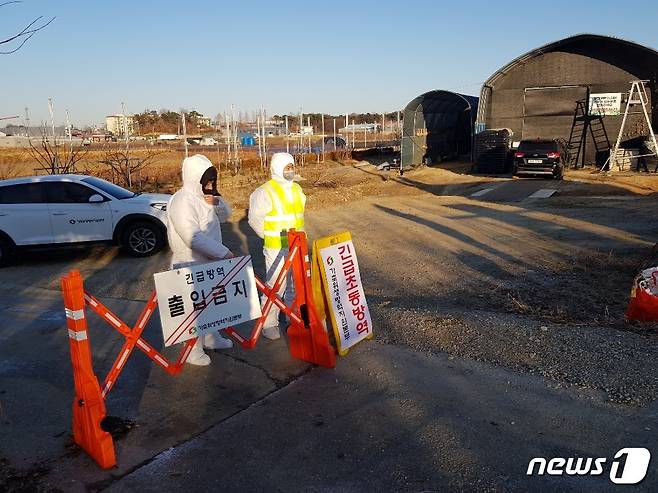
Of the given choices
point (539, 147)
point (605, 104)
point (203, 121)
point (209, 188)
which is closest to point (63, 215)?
point (209, 188)

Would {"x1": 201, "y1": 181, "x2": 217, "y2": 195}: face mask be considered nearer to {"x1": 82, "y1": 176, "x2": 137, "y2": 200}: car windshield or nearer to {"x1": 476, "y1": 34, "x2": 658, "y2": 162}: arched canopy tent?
{"x1": 82, "y1": 176, "x2": 137, "y2": 200}: car windshield

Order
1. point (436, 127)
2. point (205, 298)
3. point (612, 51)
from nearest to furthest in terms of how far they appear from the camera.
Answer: point (205, 298) < point (612, 51) < point (436, 127)

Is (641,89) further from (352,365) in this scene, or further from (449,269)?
(352,365)

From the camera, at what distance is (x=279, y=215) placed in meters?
5.50

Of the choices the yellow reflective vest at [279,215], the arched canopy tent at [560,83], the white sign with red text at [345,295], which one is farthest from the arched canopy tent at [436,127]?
the white sign with red text at [345,295]

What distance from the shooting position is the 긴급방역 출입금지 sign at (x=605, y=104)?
89.6 feet

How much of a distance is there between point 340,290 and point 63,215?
7.51m

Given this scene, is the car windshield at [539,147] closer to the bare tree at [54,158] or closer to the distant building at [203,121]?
the bare tree at [54,158]

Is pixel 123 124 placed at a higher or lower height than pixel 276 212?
higher

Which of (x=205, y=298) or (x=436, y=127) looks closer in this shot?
(x=205, y=298)

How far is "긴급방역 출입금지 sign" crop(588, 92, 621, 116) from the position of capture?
27312 millimetres

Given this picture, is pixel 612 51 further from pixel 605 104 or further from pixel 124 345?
pixel 124 345

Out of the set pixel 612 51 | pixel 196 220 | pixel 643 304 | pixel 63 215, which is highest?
pixel 612 51

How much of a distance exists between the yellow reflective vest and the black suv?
2009cm
